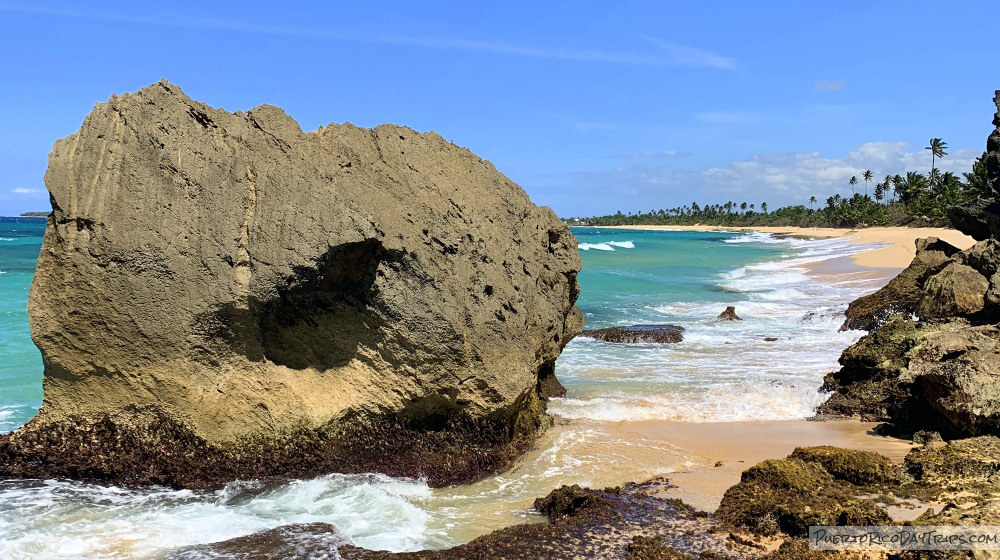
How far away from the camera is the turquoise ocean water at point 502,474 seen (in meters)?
5.87

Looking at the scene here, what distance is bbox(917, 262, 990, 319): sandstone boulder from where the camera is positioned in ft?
44.6

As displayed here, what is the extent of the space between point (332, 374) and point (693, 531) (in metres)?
3.77

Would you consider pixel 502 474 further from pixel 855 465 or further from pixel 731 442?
pixel 855 465

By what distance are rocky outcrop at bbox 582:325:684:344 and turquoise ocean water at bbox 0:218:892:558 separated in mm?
428

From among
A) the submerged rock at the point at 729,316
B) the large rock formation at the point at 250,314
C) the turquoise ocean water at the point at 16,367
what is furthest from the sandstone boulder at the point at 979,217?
the turquoise ocean water at the point at 16,367

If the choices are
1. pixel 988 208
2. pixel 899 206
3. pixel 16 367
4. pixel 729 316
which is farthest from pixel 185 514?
pixel 899 206

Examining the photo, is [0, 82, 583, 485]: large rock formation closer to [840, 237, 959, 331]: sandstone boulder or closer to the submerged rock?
[840, 237, 959, 331]: sandstone boulder

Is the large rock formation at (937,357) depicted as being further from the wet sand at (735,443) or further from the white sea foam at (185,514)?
the white sea foam at (185,514)

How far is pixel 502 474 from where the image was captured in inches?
294

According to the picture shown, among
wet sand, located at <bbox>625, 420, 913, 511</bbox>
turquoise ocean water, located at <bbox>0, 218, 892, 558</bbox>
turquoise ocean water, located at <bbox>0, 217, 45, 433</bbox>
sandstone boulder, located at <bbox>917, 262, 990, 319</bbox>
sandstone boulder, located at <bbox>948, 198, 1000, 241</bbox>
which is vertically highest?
sandstone boulder, located at <bbox>948, 198, 1000, 241</bbox>

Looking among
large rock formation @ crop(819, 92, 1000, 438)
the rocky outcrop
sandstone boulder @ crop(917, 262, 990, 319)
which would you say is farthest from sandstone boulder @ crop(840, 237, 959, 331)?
the rocky outcrop

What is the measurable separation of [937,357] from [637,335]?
837cm

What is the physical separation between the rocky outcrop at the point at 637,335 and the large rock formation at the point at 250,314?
9.54 m

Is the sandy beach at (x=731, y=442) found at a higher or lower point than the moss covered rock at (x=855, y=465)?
lower
